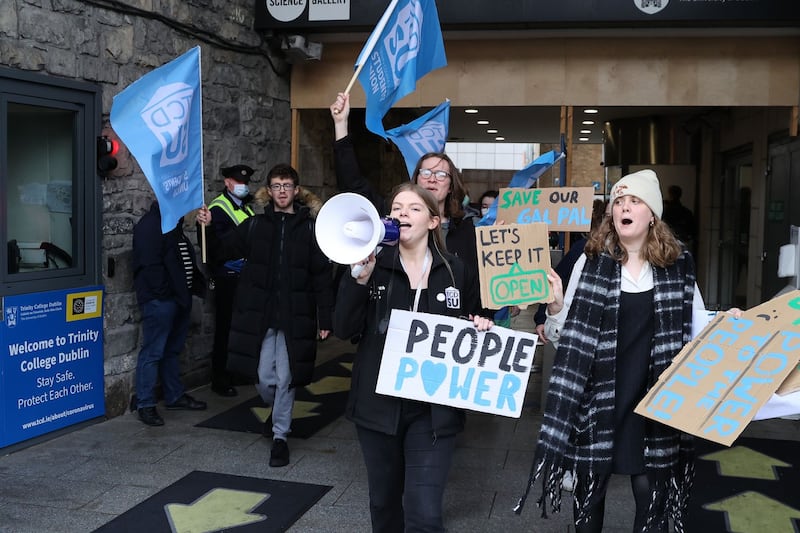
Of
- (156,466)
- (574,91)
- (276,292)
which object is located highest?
(574,91)

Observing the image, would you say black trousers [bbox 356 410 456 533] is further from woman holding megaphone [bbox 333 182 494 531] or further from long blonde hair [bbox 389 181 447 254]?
long blonde hair [bbox 389 181 447 254]

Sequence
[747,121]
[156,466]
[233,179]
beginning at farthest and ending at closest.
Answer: [747,121] < [233,179] < [156,466]

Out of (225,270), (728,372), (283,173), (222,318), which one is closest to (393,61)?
(283,173)

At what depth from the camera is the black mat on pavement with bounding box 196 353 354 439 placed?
651 centimetres

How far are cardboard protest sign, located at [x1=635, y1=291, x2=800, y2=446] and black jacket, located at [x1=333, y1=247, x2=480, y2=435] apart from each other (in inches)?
32.8

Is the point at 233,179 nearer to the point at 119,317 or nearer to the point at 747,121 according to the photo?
the point at 119,317

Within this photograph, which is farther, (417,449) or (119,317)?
(119,317)

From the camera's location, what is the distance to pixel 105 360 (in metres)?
6.65

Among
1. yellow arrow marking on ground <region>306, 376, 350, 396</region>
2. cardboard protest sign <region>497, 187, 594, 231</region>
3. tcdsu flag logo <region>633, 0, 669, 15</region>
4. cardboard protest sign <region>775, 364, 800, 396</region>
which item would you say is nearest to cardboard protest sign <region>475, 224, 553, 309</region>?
cardboard protest sign <region>775, 364, 800, 396</region>

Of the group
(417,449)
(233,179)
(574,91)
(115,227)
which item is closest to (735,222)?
(574,91)

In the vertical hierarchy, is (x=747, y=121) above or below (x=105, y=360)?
above

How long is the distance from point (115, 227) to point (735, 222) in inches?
364

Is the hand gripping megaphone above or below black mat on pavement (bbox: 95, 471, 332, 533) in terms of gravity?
above

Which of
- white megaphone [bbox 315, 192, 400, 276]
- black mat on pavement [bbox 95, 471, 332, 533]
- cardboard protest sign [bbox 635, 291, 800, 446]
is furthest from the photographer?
black mat on pavement [bbox 95, 471, 332, 533]
